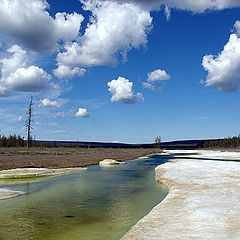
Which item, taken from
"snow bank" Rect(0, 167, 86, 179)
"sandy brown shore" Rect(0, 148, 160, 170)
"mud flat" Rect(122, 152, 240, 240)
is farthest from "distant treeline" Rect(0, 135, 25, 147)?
"mud flat" Rect(122, 152, 240, 240)

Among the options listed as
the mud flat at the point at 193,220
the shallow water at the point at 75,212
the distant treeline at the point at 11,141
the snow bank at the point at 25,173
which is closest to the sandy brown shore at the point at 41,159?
the snow bank at the point at 25,173

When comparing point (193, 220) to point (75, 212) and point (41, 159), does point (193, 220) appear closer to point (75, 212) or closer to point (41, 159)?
point (75, 212)

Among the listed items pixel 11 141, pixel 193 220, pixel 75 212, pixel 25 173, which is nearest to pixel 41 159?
pixel 25 173

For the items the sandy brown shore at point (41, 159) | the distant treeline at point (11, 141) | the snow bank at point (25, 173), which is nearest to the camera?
the snow bank at point (25, 173)

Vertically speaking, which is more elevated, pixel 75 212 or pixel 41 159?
pixel 41 159

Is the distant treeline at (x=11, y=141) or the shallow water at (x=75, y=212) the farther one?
the distant treeline at (x=11, y=141)

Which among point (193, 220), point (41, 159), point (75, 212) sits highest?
point (193, 220)

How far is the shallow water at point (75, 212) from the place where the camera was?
1210 cm

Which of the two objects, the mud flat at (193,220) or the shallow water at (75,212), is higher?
the mud flat at (193,220)

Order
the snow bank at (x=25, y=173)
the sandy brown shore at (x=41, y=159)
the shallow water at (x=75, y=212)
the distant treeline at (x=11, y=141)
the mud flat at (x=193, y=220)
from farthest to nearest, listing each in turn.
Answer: the distant treeline at (x=11, y=141), the sandy brown shore at (x=41, y=159), the snow bank at (x=25, y=173), the shallow water at (x=75, y=212), the mud flat at (x=193, y=220)

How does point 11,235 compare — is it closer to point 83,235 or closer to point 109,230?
point 83,235

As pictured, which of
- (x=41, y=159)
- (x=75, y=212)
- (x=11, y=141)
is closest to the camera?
(x=75, y=212)

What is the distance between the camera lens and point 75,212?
1608 centimetres

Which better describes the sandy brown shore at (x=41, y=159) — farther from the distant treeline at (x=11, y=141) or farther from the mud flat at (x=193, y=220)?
the distant treeline at (x=11, y=141)
